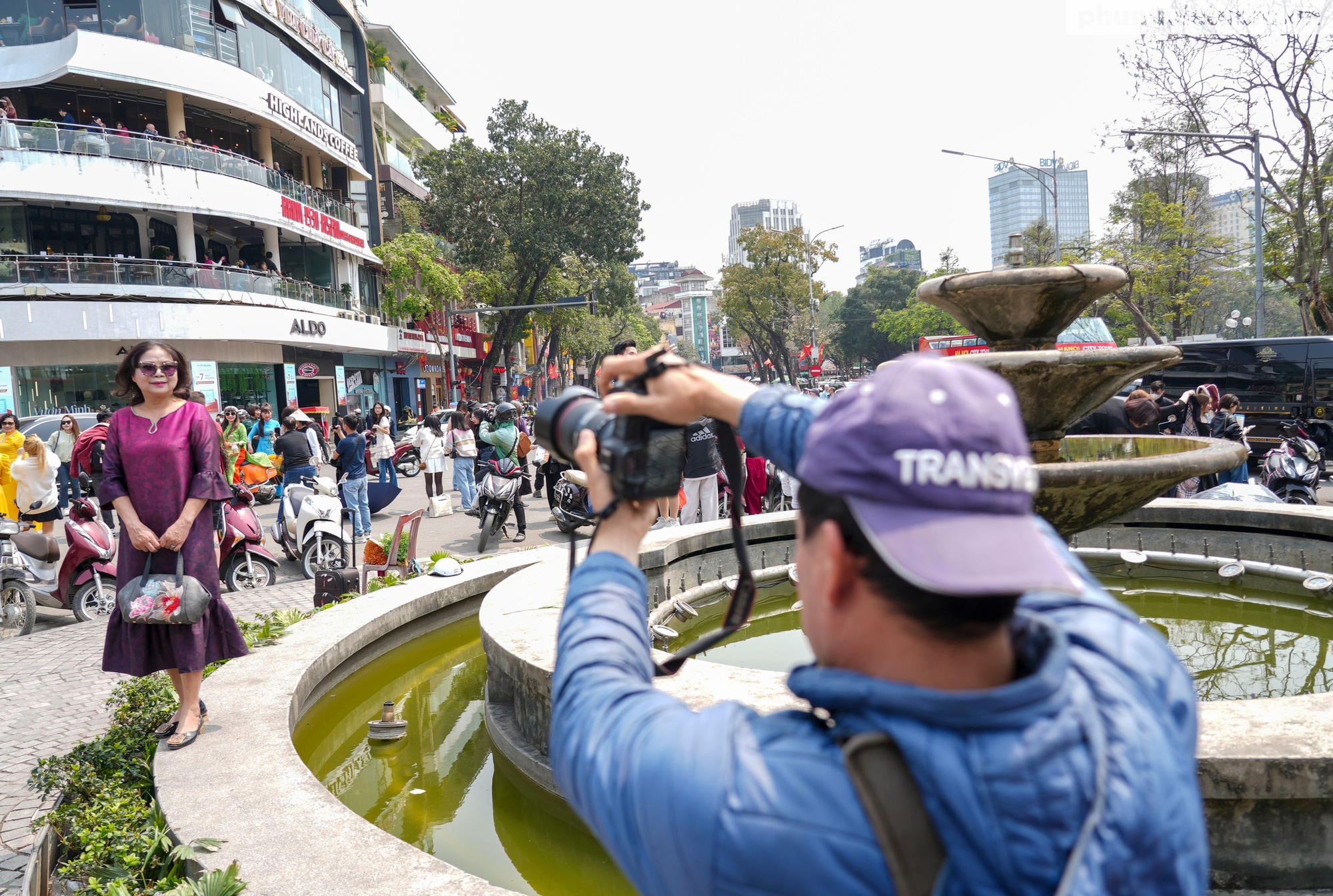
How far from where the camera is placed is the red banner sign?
27219mm

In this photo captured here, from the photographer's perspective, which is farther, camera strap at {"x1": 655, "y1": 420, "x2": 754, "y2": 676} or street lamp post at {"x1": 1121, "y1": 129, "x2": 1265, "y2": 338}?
street lamp post at {"x1": 1121, "y1": 129, "x2": 1265, "y2": 338}

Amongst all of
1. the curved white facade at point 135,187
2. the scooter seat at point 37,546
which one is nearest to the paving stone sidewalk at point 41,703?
the scooter seat at point 37,546

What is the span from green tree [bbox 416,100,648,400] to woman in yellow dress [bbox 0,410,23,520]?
2349 cm

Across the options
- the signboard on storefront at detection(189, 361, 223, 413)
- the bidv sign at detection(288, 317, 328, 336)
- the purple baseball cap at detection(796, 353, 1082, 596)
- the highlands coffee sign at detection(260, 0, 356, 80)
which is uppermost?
the highlands coffee sign at detection(260, 0, 356, 80)

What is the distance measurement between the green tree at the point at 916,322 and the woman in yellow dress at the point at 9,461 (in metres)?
55.1

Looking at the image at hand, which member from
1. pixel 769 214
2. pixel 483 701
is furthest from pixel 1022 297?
pixel 769 214

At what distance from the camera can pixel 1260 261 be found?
65.8ft

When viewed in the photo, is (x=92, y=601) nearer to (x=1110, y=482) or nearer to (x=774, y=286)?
(x=1110, y=482)

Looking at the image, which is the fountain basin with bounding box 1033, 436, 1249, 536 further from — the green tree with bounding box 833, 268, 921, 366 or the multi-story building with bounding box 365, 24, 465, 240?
the green tree with bounding box 833, 268, 921, 366

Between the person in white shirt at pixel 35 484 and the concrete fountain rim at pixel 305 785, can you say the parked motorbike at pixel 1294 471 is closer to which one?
the concrete fountain rim at pixel 305 785

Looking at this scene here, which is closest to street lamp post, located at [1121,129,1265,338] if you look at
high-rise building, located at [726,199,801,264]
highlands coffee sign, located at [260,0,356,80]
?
highlands coffee sign, located at [260,0,356,80]

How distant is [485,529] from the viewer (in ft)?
34.6

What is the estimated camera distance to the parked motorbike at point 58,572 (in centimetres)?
761

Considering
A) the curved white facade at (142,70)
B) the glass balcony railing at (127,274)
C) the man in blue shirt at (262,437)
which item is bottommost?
the man in blue shirt at (262,437)
